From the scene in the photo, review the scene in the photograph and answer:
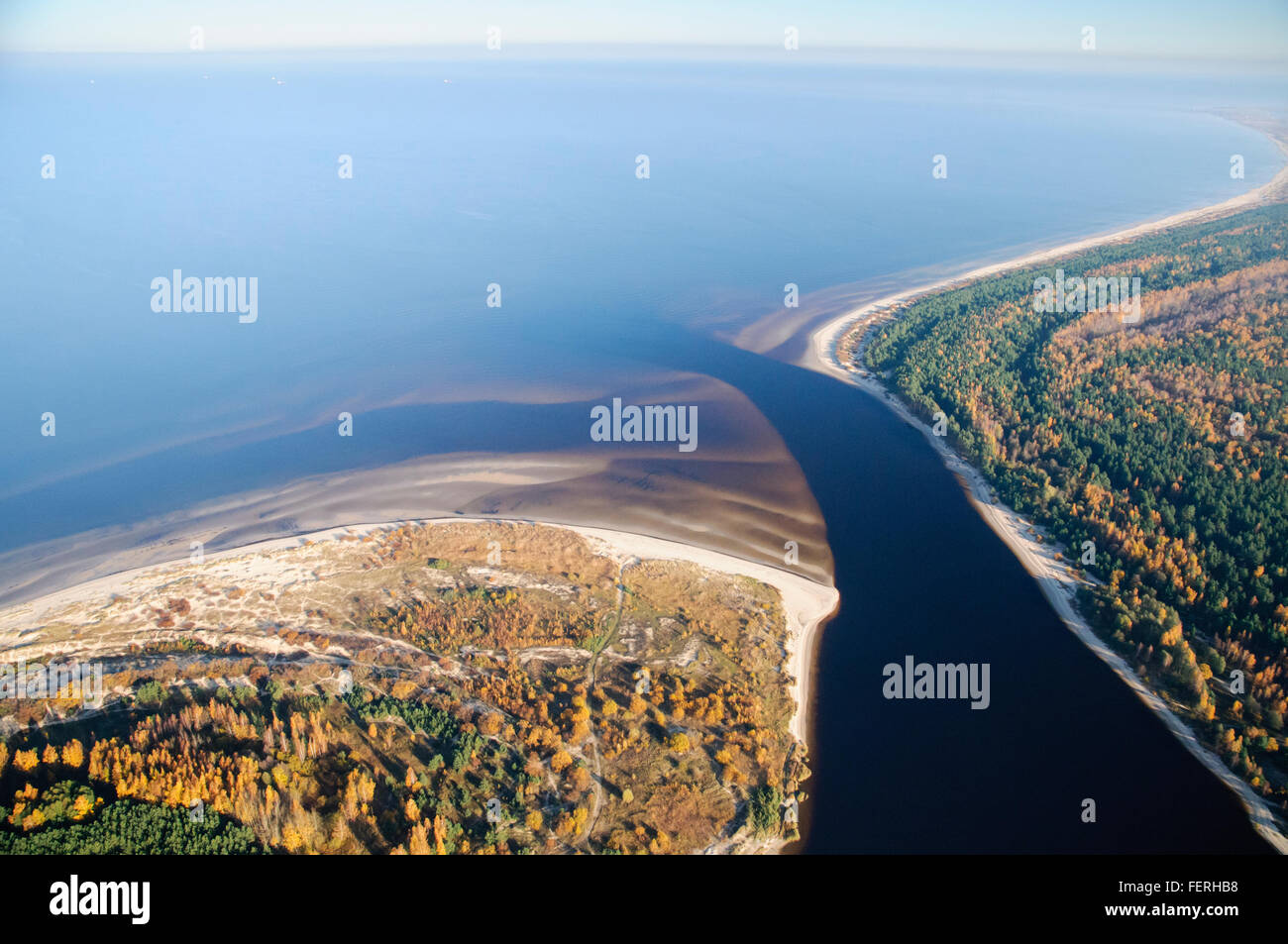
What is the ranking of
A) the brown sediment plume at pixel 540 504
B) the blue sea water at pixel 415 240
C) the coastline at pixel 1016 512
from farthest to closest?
the blue sea water at pixel 415 240
the brown sediment plume at pixel 540 504
the coastline at pixel 1016 512

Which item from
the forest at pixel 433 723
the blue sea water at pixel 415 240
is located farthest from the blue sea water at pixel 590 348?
the forest at pixel 433 723

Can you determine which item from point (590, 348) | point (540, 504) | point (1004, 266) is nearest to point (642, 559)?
point (540, 504)

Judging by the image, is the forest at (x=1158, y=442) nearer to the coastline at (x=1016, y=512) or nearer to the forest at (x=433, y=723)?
the coastline at (x=1016, y=512)

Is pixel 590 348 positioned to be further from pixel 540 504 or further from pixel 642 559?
pixel 642 559

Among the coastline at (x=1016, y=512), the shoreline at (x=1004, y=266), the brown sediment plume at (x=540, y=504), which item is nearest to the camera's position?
the coastline at (x=1016, y=512)

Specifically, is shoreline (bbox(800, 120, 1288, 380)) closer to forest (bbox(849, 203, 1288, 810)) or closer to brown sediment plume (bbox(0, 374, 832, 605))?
forest (bbox(849, 203, 1288, 810))

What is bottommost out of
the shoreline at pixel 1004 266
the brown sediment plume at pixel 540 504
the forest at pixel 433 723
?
the forest at pixel 433 723
